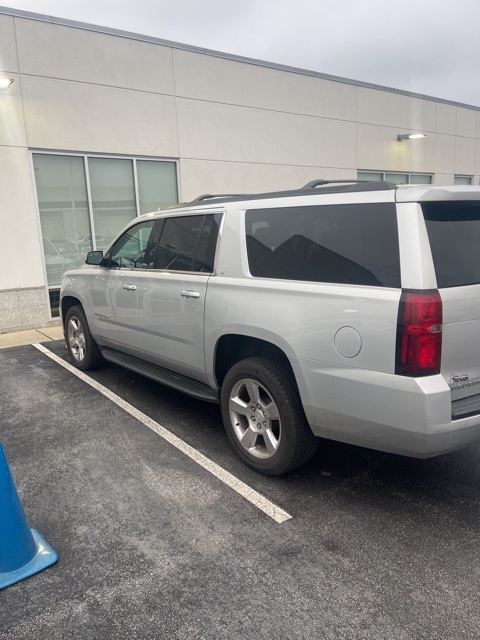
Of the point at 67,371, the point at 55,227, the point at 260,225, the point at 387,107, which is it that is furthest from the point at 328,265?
the point at 387,107


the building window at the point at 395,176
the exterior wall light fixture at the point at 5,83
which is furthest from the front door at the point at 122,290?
the building window at the point at 395,176

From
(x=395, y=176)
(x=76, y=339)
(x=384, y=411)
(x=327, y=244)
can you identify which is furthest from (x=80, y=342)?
(x=395, y=176)

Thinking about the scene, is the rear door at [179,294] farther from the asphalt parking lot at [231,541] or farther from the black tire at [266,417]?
the asphalt parking lot at [231,541]

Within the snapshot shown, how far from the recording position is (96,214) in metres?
9.25

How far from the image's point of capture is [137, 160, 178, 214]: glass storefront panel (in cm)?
955

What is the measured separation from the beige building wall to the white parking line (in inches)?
164

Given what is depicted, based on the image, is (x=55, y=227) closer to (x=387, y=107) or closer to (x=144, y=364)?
(x=144, y=364)

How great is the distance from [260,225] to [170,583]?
2.33 metres

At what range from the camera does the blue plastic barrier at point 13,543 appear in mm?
2492

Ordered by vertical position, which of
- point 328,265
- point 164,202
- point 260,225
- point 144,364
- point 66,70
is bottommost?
point 144,364

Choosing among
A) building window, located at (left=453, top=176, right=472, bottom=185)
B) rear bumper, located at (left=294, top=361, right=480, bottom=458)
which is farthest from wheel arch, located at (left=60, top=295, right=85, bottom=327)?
building window, located at (left=453, top=176, right=472, bottom=185)

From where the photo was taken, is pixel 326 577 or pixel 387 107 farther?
pixel 387 107

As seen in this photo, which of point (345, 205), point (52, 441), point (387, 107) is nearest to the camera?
point (345, 205)

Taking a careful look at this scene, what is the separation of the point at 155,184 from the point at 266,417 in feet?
24.3
